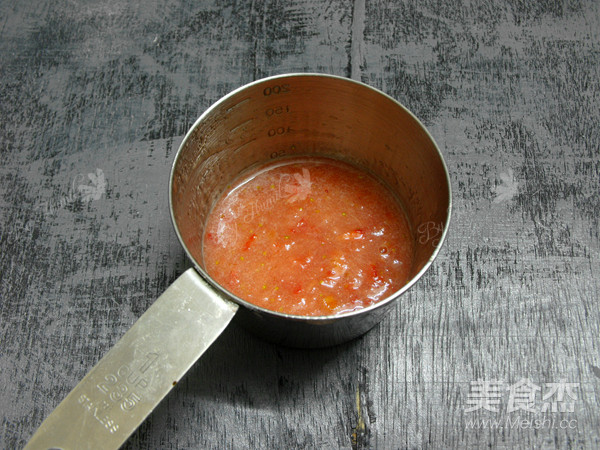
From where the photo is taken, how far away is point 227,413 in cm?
88

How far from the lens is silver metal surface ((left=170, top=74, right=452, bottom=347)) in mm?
856

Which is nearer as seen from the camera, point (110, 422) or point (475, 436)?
point (110, 422)

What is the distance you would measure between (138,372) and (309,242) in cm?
35

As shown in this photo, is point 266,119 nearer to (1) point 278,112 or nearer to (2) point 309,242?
(1) point 278,112

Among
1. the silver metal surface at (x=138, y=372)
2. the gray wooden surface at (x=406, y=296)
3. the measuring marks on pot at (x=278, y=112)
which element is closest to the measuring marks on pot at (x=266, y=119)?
the measuring marks on pot at (x=278, y=112)

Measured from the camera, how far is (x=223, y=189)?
1.05 meters

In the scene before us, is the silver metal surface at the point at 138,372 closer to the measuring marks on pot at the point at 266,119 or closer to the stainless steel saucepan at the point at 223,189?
the stainless steel saucepan at the point at 223,189

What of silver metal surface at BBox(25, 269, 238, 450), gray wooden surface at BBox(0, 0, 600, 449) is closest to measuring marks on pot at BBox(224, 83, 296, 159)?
gray wooden surface at BBox(0, 0, 600, 449)

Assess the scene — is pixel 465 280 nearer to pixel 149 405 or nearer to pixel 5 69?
pixel 149 405

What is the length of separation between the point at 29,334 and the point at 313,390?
0.47 metres

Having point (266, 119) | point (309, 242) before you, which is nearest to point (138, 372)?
point (309, 242)

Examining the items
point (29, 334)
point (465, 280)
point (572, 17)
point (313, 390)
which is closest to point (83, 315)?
point (29, 334)

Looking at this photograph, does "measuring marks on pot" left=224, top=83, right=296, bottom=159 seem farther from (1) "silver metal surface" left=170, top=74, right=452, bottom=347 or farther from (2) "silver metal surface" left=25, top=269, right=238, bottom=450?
(2) "silver metal surface" left=25, top=269, right=238, bottom=450

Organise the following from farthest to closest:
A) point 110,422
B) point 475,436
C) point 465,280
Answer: point 465,280 → point 475,436 → point 110,422
